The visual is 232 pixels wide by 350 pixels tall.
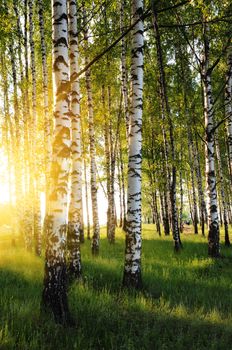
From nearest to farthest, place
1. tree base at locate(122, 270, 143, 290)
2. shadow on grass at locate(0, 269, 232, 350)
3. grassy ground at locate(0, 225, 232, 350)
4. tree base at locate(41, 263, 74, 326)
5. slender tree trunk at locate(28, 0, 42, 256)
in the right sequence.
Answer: shadow on grass at locate(0, 269, 232, 350)
grassy ground at locate(0, 225, 232, 350)
tree base at locate(41, 263, 74, 326)
tree base at locate(122, 270, 143, 290)
slender tree trunk at locate(28, 0, 42, 256)

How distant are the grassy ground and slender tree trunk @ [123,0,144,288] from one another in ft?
1.72

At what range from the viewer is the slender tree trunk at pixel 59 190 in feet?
15.7

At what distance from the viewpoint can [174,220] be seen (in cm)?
1295

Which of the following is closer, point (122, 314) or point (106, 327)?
point (106, 327)

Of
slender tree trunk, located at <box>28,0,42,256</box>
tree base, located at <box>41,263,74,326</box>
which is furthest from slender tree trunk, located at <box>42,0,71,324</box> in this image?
slender tree trunk, located at <box>28,0,42,256</box>

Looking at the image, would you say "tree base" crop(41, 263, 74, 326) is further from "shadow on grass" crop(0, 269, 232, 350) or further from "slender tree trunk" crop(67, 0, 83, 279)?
"slender tree trunk" crop(67, 0, 83, 279)

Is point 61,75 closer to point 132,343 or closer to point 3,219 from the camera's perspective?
point 132,343

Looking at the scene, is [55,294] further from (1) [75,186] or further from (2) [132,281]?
(1) [75,186]

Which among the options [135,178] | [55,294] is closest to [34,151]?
[135,178]

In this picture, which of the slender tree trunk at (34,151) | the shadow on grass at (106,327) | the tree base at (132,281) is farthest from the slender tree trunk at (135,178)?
the slender tree trunk at (34,151)

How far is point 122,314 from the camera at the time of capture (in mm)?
5289

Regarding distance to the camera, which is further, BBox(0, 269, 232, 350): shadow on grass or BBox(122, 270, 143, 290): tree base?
BBox(122, 270, 143, 290): tree base

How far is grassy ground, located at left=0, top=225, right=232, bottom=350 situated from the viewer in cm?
415

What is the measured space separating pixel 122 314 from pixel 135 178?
2.86 m
